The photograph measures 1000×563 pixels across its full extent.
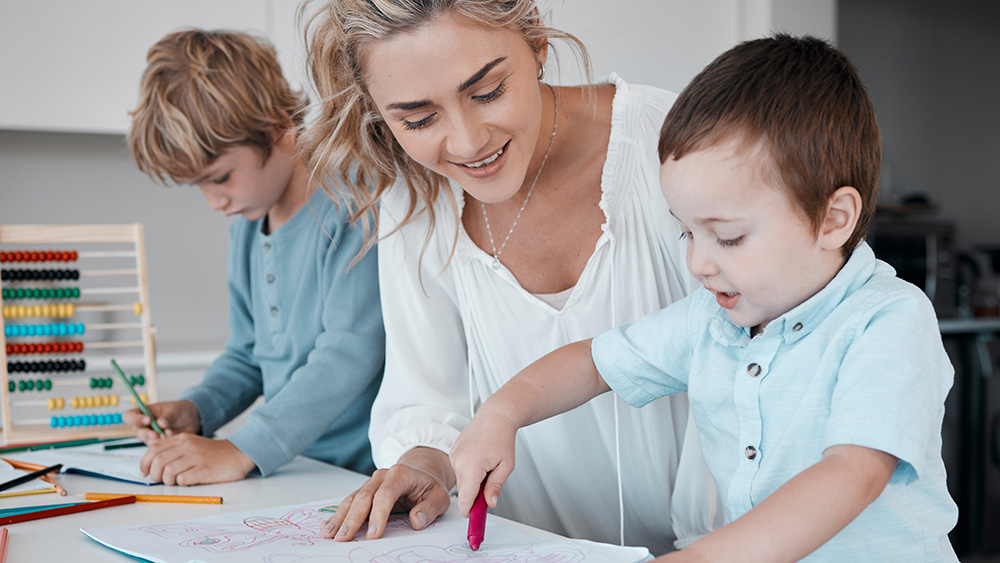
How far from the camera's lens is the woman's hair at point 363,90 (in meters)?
0.91

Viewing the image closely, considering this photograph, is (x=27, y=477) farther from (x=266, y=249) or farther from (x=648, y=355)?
(x=648, y=355)

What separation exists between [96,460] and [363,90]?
664 millimetres

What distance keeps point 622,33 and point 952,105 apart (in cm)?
202

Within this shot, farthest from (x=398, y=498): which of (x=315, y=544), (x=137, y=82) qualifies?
(x=137, y=82)

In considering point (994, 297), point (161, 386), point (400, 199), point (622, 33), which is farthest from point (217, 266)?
point (994, 297)

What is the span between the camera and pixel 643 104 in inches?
43.1

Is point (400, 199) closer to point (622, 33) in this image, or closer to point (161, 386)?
point (161, 386)

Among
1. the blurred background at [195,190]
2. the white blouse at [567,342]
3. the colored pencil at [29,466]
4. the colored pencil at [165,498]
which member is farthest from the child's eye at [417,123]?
the blurred background at [195,190]

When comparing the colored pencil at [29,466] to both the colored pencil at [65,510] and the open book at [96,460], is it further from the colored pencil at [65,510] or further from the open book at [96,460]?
the colored pencil at [65,510]

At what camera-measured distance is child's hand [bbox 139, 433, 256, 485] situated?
1.11 m

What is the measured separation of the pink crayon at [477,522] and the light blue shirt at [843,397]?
0.75 feet

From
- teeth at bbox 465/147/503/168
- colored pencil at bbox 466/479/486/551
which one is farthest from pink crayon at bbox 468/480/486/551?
teeth at bbox 465/147/503/168

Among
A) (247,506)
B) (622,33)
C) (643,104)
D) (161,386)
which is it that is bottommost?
(161,386)

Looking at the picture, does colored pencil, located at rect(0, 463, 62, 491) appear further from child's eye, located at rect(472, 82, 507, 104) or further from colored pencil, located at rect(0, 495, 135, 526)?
child's eye, located at rect(472, 82, 507, 104)
